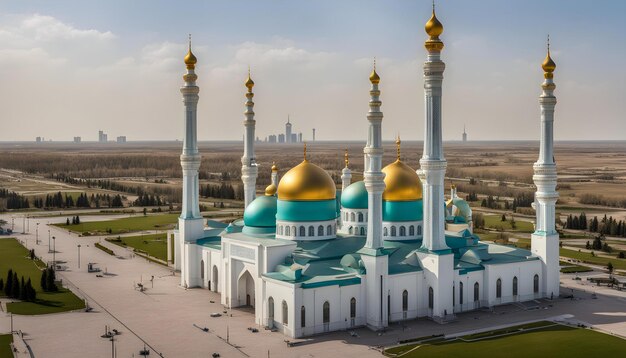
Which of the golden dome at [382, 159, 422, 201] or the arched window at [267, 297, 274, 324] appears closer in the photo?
the arched window at [267, 297, 274, 324]

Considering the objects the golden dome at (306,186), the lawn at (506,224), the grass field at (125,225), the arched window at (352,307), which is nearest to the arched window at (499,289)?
the arched window at (352,307)

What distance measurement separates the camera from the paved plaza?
33.1 metres

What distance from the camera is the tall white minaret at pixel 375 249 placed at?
36.8m

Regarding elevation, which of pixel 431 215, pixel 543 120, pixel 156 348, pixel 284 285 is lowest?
pixel 156 348

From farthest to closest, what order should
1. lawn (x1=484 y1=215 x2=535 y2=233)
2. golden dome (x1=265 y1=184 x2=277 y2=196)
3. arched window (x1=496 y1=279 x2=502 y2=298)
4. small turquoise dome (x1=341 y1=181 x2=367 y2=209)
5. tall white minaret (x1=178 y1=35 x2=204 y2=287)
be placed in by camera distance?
lawn (x1=484 y1=215 x2=535 y2=233) → tall white minaret (x1=178 y1=35 x2=204 y2=287) → golden dome (x1=265 y1=184 x2=277 y2=196) → small turquoise dome (x1=341 y1=181 x2=367 y2=209) → arched window (x1=496 y1=279 x2=502 y2=298)

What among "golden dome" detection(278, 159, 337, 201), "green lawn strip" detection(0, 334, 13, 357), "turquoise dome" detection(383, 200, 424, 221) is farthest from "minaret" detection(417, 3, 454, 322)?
"green lawn strip" detection(0, 334, 13, 357)

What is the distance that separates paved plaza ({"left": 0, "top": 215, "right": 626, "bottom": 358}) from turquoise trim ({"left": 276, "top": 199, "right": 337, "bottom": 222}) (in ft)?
19.9

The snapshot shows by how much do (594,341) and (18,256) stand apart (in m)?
44.3

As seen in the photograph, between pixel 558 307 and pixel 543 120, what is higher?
pixel 543 120

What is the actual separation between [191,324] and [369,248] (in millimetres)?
10183

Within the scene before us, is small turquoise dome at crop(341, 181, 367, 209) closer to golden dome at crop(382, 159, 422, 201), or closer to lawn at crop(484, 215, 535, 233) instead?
golden dome at crop(382, 159, 422, 201)

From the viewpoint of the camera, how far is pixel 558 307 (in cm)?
4112

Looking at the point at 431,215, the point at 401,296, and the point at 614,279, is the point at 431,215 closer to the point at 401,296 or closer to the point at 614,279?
the point at 401,296

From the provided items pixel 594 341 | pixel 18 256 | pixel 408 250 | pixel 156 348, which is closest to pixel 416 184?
pixel 408 250
